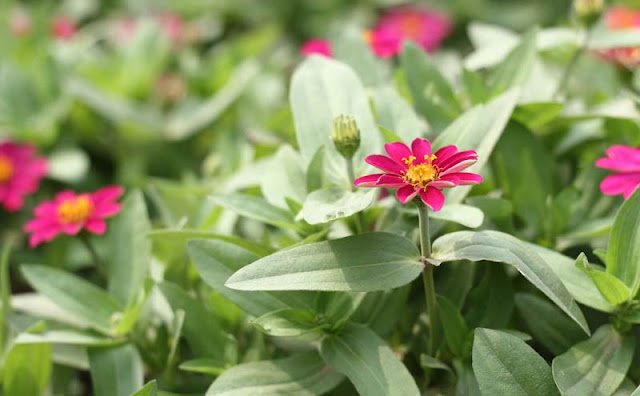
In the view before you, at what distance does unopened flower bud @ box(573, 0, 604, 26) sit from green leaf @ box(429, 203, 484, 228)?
1.55ft

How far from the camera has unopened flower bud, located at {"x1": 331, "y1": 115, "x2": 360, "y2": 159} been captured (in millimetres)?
822

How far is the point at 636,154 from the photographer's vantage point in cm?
89

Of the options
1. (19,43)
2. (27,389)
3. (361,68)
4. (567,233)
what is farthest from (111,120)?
(567,233)

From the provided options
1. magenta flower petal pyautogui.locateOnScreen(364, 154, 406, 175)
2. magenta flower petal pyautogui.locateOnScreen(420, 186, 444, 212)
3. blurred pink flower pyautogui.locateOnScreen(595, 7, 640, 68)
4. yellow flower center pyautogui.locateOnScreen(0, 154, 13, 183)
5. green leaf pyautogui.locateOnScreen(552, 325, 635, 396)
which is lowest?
green leaf pyautogui.locateOnScreen(552, 325, 635, 396)

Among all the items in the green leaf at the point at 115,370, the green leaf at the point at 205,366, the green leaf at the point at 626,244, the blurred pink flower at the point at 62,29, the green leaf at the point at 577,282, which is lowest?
the green leaf at the point at 115,370

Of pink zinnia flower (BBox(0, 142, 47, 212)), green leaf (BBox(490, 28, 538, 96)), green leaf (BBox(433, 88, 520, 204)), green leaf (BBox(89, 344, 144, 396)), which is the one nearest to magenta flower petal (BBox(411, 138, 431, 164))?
green leaf (BBox(433, 88, 520, 204))

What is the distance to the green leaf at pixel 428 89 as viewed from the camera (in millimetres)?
1058

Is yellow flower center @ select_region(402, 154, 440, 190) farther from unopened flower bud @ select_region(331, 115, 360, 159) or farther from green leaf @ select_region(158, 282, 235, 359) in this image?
green leaf @ select_region(158, 282, 235, 359)

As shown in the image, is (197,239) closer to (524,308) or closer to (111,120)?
(524,308)

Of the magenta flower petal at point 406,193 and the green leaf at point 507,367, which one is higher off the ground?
the magenta flower petal at point 406,193

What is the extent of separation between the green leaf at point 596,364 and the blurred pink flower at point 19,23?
1550mm

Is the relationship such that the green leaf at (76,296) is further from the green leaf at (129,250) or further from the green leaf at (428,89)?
the green leaf at (428,89)

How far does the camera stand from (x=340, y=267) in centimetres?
77

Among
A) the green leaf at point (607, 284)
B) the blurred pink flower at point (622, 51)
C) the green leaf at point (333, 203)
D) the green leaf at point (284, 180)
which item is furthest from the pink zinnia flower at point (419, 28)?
the green leaf at point (607, 284)
